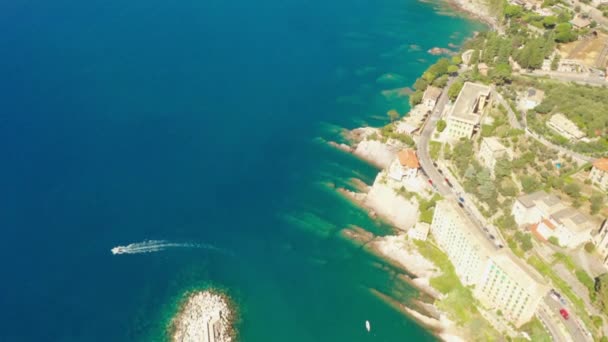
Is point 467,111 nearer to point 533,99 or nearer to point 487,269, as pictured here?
point 533,99

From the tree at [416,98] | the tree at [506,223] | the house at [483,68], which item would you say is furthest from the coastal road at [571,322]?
the house at [483,68]

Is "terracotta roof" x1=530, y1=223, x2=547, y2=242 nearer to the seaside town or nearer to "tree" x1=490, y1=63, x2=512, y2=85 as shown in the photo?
the seaside town

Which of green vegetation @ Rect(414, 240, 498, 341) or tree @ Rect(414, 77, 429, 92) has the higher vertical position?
tree @ Rect(414, 77, 429, 92)

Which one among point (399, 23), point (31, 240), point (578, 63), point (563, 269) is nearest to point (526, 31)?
point (578, 63)

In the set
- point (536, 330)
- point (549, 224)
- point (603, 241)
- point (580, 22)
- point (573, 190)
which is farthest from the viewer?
point (580, 22)

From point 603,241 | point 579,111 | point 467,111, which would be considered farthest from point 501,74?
point 603,241

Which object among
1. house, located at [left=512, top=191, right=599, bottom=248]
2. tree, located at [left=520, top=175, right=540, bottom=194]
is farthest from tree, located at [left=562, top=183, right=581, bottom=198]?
tree, located at [left=520, top=175, right=540, bottom=194]
